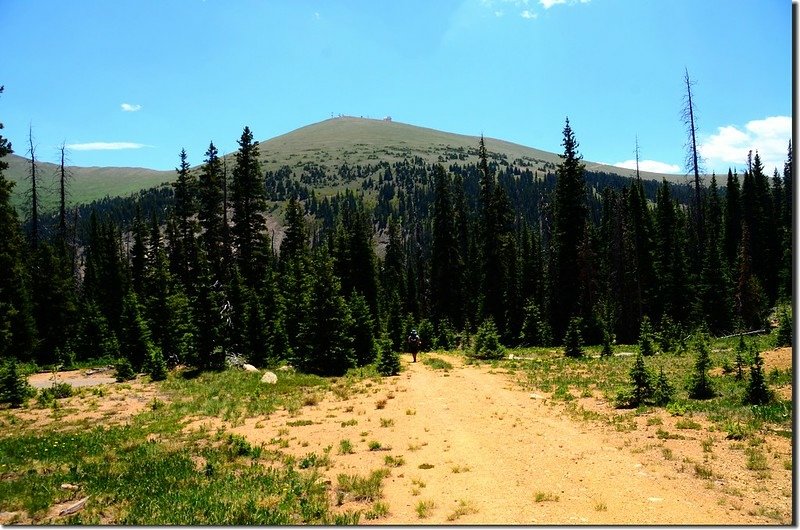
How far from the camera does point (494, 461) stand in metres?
10.8

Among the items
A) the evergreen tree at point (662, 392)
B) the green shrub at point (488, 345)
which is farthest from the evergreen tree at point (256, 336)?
the evergreen tree at point (662, 392)

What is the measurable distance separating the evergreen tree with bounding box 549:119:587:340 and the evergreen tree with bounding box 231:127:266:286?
24.9m

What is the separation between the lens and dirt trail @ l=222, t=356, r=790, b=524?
7.92 m

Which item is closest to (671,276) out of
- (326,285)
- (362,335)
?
(362,335)

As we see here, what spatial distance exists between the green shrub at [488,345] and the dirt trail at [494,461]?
38.4 feet

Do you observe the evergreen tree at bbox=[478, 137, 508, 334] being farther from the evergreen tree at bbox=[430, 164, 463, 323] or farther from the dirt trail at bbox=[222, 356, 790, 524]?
the dirt trail at bbox=[222, 356, 790, 524]

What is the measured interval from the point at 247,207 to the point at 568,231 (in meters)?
26.8

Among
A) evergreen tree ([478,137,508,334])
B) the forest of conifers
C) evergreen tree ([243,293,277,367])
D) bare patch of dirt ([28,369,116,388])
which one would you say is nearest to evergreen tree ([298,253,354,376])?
the forest of conifers

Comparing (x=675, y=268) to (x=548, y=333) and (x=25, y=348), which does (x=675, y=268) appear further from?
(x=25, y=348)

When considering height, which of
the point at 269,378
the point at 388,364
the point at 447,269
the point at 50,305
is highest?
the point at 447,269

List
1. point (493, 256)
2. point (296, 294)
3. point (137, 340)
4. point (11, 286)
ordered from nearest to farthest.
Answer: point (137, 340), point (296, 294), point (11, 286), point (493, 256)

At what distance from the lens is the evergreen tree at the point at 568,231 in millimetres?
38906

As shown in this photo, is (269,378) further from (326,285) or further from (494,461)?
(494,461)

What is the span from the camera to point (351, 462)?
1157cm
